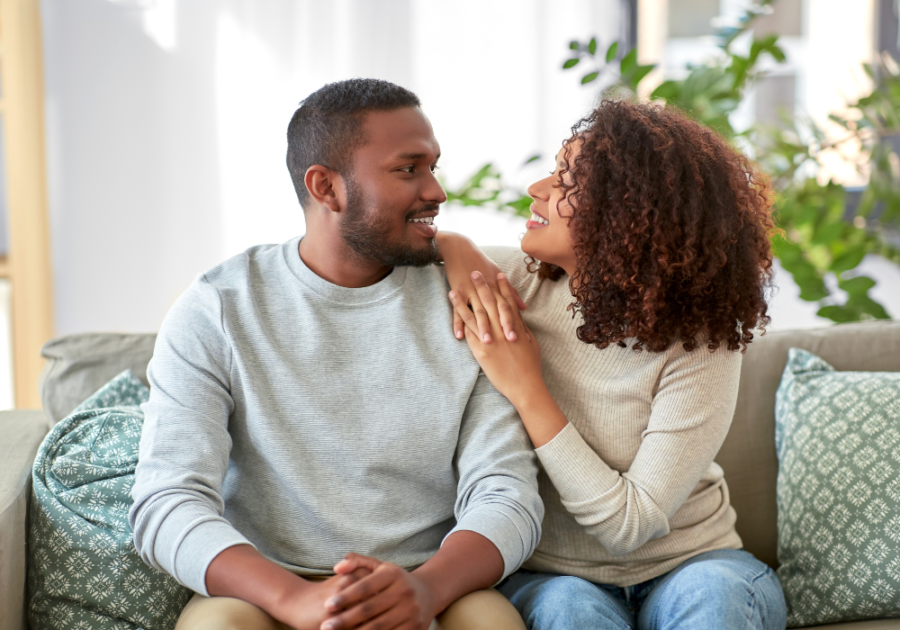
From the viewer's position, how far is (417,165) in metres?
1.35

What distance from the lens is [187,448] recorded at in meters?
1.18

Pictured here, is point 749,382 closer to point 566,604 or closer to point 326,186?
point 566,604

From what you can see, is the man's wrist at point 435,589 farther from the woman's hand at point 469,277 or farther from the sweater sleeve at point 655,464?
the woman's hand at point 469,277

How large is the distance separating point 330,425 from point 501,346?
0.97 ft

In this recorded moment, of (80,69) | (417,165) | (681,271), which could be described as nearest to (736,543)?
(681,271)

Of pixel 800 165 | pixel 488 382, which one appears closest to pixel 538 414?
pixel 488 382

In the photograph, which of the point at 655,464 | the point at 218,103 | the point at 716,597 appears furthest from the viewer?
the point at 218,103

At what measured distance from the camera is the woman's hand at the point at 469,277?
4.30ft

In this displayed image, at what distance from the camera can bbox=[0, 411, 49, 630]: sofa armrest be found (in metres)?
1.19

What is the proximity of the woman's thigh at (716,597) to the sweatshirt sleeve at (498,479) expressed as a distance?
220mm

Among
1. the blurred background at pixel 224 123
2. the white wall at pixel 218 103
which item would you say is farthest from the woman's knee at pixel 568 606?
the white wall at pixel 218 103

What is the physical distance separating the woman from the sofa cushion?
2.26ft

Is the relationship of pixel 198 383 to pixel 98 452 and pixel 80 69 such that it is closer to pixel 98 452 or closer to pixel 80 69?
pixel 98 452

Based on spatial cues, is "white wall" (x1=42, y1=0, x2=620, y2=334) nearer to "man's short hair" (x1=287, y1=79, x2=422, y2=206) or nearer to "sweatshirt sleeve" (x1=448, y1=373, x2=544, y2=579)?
"man's short hair" (x1=287, y1=79, x2=422, y2=206)
